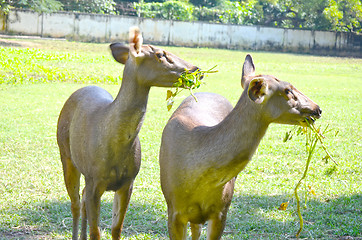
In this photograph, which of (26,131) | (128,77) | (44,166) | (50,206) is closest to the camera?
(128,77)

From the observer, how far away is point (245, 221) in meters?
6.26

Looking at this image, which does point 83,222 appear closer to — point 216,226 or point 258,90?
point 216,226

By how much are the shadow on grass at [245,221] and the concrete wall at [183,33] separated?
26.0 m

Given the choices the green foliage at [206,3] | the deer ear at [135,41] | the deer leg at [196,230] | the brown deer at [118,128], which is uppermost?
the green foliage at [206,3]

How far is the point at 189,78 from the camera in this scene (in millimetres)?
4410

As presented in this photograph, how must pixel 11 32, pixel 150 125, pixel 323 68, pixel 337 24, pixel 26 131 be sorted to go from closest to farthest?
1. pixel 26 131
2. pixel 150 125
3. pixel 323 68
4. pixel 11 32
5. pixel 337 24

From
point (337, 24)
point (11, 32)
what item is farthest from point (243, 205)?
point (337, 24)

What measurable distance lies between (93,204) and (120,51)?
1.37 m

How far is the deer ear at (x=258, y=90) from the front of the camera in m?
3.75

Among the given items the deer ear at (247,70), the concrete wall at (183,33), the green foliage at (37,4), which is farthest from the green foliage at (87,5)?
the deer ear at (247,70)

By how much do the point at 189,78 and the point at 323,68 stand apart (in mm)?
24977

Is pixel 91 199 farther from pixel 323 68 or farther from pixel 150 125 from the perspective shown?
pixel 323 68

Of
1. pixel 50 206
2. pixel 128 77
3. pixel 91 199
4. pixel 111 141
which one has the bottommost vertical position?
pixel 50 206

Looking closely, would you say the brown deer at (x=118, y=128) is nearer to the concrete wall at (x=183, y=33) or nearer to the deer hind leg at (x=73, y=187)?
the deer hind leg at (x=73, y=187)
